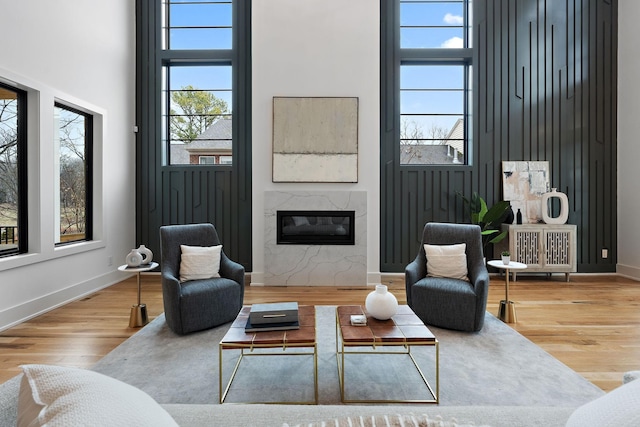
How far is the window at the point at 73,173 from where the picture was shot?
13.1ft

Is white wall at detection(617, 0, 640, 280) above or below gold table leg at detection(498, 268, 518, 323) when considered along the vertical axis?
above

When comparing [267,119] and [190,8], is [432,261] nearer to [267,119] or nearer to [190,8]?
[267,119]

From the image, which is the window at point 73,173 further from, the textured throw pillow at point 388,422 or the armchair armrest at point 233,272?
the textured throw pillow at point 388,422

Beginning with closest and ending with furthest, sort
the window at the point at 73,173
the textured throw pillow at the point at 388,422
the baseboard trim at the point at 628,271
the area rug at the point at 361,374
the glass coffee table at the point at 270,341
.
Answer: the textured throw pillow at the point at 388,422 → the glass coffee table at the point at 270,341 → the area rug at the point at 361,374 → the window at the point at 73,173 → the baseboard trim at the point at 628,271

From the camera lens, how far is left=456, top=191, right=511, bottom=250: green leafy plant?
16.0 feet

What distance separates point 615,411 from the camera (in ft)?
2.28

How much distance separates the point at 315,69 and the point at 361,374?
4.15m

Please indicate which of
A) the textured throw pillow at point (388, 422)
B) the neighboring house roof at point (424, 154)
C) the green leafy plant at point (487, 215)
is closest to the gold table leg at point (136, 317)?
the textured throw pillow at point (388, 422)

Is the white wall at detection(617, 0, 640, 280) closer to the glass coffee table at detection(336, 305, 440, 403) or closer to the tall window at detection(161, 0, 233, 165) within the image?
the glass coffee table at detection(336, 305, 440, 403)

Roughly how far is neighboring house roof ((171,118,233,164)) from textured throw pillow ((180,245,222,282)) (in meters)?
2.48

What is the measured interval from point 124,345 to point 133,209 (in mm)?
3061

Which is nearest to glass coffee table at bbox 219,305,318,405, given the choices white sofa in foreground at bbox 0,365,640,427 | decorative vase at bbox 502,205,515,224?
white sofa in foreground at bbox 0,365,640,427

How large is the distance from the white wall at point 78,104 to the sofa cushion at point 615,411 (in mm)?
4145

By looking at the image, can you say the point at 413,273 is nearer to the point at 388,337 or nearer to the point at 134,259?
the point at 388,337
